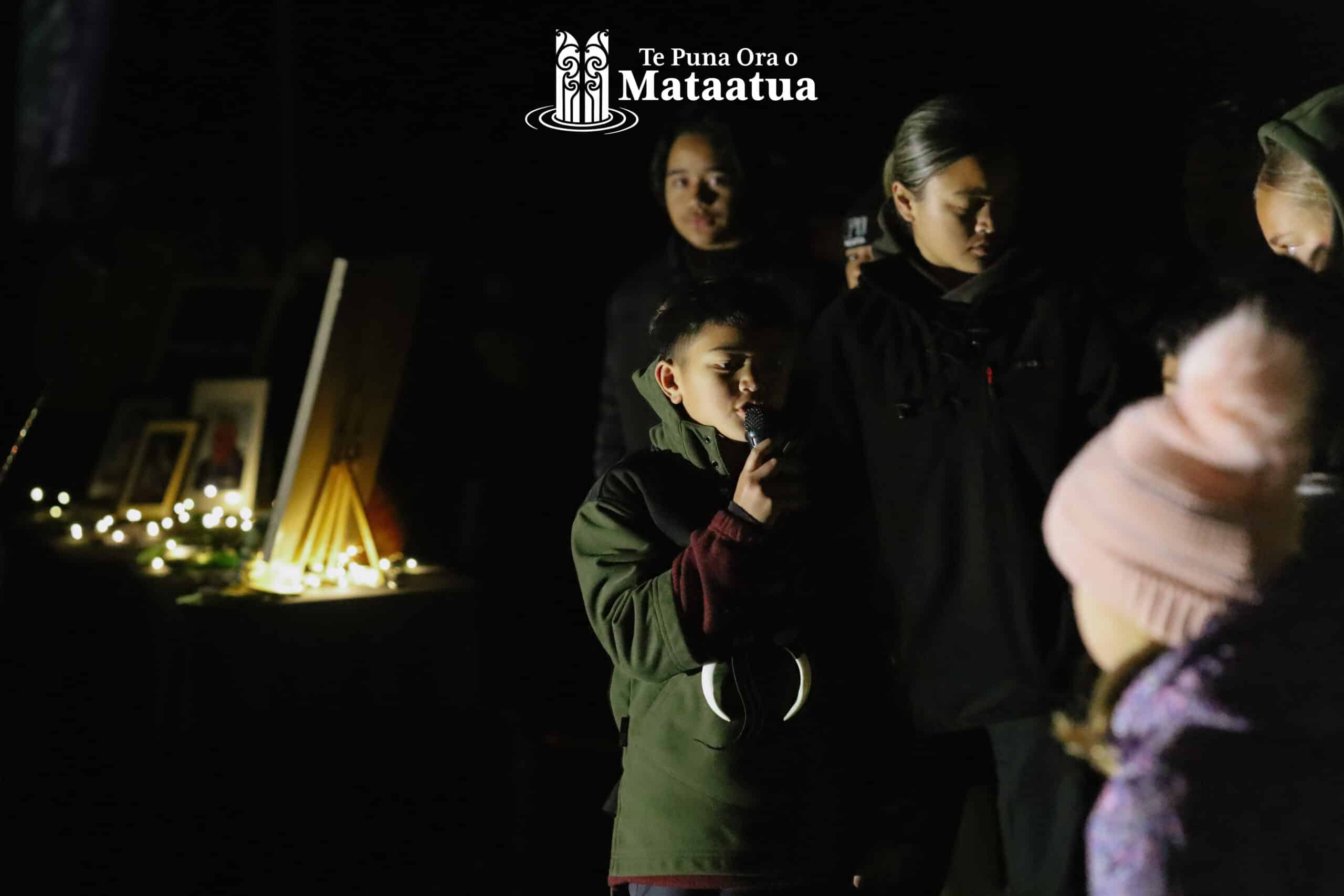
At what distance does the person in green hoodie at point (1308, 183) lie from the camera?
1996mm

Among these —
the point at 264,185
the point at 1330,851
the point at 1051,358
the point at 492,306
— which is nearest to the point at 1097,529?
the point at 1330,851

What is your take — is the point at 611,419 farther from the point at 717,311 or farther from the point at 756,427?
the point at 756,427

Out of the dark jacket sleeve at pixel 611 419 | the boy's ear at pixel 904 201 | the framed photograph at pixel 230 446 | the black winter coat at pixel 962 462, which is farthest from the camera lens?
the framed photograph at pixel 230 446

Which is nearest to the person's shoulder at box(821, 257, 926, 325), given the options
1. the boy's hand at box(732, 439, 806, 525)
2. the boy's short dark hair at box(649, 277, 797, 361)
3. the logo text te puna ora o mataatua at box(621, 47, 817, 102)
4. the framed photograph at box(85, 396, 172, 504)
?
the boy's short dark hair at box(649, 277, 797, 361)

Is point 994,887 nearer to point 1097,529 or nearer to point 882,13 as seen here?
point 1097,529

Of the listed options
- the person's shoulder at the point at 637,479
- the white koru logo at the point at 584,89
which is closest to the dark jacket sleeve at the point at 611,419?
the white koru logo at the point at 584,89

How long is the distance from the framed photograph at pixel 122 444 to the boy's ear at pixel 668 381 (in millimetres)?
4489

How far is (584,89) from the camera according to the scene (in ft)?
13.6

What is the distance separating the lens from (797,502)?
2014 millimetres

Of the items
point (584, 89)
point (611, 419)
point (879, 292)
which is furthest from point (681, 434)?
point (584, 89)

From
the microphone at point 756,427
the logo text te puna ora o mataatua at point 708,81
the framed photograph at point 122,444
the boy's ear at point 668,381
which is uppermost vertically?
the logo text te puna ora o mataatua at point 708,81

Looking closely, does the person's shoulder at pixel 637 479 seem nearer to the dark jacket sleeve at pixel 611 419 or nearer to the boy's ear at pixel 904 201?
the boy's ear at pixel 904 201

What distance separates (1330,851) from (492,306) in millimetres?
5684

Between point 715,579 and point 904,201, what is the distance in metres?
0.88
